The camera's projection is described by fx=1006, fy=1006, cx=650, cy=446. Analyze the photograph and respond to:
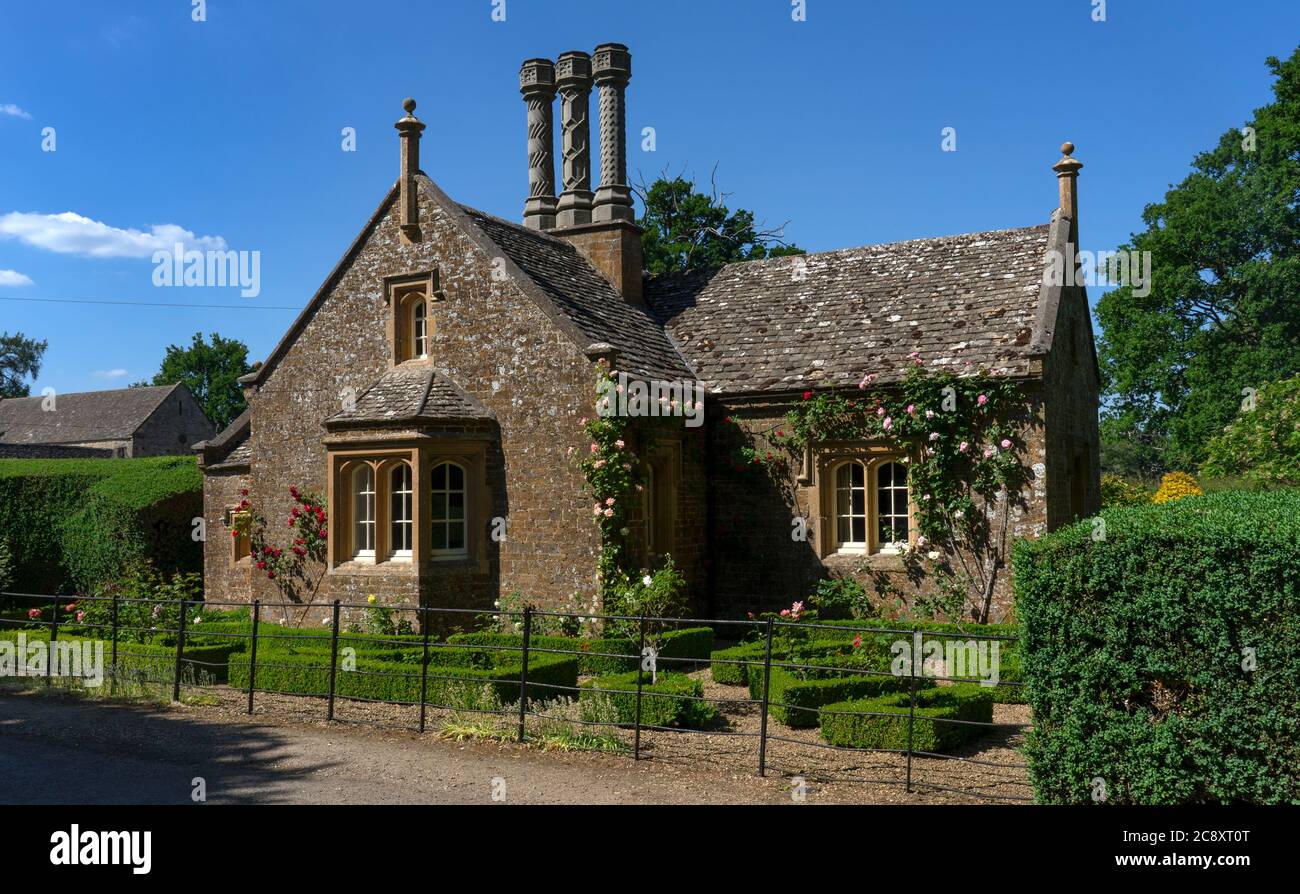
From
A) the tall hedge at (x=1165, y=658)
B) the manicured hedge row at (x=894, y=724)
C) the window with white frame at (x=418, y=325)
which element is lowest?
the manicured hedge row at (x=894, y=724)

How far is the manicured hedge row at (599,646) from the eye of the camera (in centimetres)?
1266

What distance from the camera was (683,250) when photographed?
1529 inches

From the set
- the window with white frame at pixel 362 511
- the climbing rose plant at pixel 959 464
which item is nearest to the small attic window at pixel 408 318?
the window with white frame at pixel 362 511

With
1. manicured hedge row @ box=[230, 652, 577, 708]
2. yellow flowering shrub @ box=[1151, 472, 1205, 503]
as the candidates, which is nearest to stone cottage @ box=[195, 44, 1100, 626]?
manicured hedge row @ box=[230, 652, 577, 708]

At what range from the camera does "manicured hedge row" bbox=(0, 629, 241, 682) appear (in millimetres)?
12945

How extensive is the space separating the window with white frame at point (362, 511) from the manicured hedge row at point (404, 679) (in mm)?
3715

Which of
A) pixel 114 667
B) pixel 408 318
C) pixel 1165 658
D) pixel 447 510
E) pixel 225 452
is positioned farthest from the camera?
pixel 225 452

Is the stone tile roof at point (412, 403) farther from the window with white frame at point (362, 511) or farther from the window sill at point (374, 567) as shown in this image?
the window sill at point (374, 567)

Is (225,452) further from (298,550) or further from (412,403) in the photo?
(412,403)

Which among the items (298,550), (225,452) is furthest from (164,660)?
(225,452)

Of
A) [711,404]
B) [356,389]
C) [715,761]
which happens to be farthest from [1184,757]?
[356,389]

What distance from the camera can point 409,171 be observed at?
17.3 meters

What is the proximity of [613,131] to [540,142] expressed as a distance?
1.87 m
